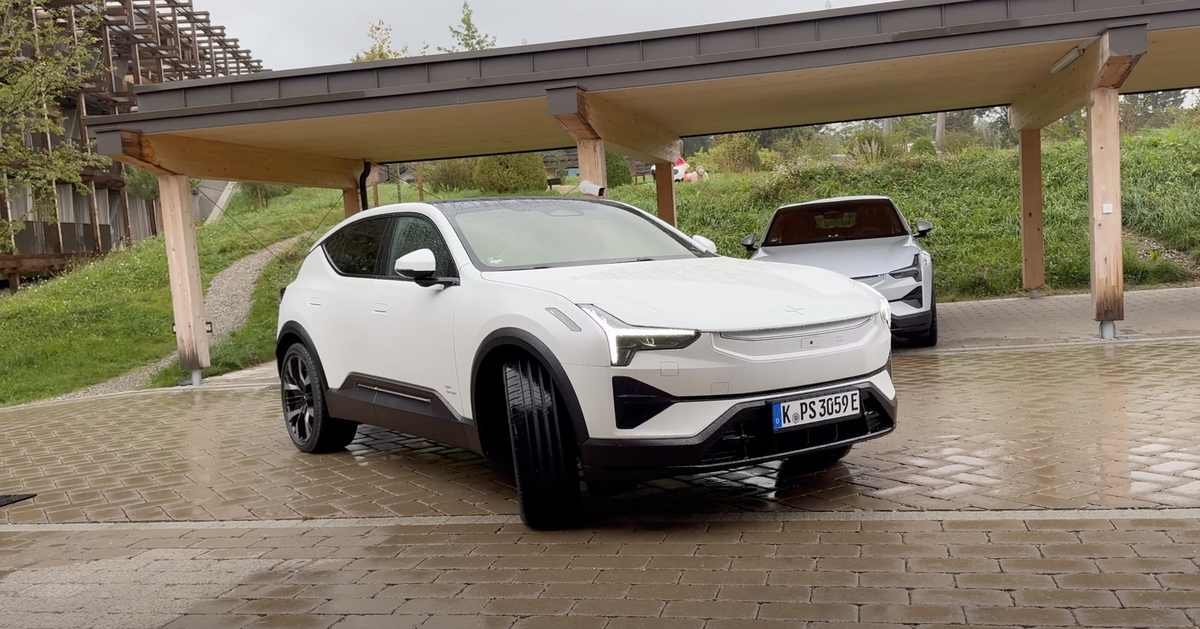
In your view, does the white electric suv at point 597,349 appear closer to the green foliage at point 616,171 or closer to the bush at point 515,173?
the bush at point 515,173

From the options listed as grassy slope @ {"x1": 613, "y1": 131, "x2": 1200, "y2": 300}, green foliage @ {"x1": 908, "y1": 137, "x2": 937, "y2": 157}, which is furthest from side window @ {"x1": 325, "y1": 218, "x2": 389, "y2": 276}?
green foliage @ {"x1": 908, "y1": 137, "x2": 937, "y2": 157}

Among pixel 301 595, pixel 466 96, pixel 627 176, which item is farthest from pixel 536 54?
pixel 627 176

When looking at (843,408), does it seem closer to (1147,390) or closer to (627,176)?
(1147,390)

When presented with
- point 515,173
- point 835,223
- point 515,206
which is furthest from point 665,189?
point 515,173

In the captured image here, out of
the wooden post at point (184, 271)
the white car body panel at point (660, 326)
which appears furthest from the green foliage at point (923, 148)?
the white car body panel at point (660, 326)

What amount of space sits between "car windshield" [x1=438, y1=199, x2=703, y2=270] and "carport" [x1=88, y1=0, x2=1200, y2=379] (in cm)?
396

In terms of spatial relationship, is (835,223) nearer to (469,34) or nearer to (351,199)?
(351,199)

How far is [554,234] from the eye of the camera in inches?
217

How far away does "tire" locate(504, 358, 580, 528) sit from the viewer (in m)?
4.37

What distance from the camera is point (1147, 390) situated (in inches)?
278

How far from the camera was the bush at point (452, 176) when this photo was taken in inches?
1043

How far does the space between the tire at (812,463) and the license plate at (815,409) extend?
1.08 m

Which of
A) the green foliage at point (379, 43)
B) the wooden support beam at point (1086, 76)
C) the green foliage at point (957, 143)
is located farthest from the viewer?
the green foliage at point (957, 143)

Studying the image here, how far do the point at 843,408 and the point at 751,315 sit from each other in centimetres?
60
